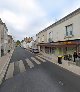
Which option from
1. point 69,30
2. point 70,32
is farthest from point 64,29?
point 70,32

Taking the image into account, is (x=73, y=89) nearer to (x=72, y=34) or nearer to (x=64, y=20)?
(x=72, y=34)

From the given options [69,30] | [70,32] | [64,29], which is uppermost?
[64,29]

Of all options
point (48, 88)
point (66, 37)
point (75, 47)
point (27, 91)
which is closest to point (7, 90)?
point (27, 91)

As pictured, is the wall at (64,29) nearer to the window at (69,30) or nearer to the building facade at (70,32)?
the building facade at (70,32)

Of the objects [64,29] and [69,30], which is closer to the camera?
[69,30]

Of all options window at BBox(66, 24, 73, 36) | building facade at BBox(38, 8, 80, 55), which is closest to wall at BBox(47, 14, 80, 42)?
building facade at BBox(38, 8, 80, 55)

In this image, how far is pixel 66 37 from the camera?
1234 inches

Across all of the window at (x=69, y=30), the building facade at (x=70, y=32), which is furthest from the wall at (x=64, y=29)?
the window at (x=69, y=30)

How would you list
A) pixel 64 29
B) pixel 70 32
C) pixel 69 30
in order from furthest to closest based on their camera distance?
pixel 64 29 < pixel 69 30 < pixel 70 32

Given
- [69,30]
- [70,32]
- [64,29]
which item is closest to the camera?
[70,32]

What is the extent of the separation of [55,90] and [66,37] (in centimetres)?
2156

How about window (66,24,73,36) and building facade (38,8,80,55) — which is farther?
window (66,24,73,36)

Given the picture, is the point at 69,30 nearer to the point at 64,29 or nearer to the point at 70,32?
the point at 70,32

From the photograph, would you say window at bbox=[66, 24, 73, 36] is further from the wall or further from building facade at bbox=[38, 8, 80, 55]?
the wall
